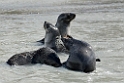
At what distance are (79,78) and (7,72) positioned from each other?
1.35m

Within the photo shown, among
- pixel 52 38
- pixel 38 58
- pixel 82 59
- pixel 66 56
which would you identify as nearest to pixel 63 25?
pixel 52 38

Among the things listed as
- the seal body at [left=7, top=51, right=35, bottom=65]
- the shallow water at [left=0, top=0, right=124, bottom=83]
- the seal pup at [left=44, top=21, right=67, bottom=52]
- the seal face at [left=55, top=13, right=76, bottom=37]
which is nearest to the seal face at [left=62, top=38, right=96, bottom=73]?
the shallow water at [left=0, top=0, right=124, bottom=83]

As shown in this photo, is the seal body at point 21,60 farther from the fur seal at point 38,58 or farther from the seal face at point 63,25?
the seal face at point 63,25

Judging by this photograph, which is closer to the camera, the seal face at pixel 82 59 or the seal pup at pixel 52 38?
the seal face at pixel 82 59

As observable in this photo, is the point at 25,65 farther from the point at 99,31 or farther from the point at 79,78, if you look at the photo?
the point at 99,31

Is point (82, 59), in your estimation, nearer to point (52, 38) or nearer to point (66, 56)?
point (66, 56)

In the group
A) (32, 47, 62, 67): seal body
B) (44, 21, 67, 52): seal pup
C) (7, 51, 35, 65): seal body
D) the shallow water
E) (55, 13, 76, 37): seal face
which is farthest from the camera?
(55, 13, 76, 37): seal face

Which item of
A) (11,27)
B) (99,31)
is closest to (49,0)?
(11,27)

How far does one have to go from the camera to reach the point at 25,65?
22.9ft

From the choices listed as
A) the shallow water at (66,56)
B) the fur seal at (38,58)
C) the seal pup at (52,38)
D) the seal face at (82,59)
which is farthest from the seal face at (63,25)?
the seal face at (82,59)

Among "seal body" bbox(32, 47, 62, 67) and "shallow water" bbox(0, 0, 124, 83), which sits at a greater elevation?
"seal body" bbox(32, 47, 62, 67)

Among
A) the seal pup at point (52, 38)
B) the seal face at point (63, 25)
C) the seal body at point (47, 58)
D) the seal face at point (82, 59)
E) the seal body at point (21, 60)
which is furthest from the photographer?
the seal face at point (63, 25)

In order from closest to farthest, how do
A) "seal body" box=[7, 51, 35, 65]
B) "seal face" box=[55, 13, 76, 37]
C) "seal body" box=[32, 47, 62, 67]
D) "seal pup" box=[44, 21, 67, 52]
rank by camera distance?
"seal body" box=[32, 47, 62, 67]
"seal body" box=[7, 51, 35, 65]
"seal pup" box=[44, 21, 67, 52]
"seal face" box=[55, 13, 76, 37]

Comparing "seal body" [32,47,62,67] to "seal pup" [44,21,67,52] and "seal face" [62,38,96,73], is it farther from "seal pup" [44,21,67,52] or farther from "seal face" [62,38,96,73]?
"seal pup" [44,21,67,52]
